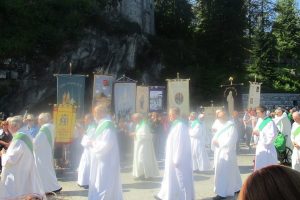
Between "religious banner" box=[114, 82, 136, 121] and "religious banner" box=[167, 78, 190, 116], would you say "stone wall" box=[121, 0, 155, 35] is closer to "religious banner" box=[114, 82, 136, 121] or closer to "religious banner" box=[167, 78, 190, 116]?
"religious banner" box=[114, 82, 136, 121]

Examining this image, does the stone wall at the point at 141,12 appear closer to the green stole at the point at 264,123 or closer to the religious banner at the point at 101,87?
the religious banner at the point at 101,87

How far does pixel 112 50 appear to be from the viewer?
1347 inches

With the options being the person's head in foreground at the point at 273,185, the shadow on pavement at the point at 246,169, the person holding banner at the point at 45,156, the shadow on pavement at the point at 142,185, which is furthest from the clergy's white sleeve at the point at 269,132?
the person's head in foreground at the point at 273,185

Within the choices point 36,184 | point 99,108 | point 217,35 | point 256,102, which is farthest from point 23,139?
point 217,35

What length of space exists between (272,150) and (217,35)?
4069 centimetres

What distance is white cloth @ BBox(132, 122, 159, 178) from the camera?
1204cm

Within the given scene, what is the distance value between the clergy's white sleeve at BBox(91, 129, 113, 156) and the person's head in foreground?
6.43m

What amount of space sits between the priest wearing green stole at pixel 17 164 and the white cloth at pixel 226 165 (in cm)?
368

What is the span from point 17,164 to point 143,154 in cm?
481

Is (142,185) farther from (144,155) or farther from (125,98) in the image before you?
(125,98)

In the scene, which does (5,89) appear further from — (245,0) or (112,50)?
(245,0)

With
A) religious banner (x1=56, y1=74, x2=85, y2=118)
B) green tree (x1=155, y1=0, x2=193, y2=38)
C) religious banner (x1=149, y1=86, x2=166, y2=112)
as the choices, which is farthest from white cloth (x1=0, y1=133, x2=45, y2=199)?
green tree (x1=155, y1=0, x2=193, y2=38)

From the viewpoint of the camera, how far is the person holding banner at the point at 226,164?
31.4ft

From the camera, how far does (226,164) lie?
9664 mm
